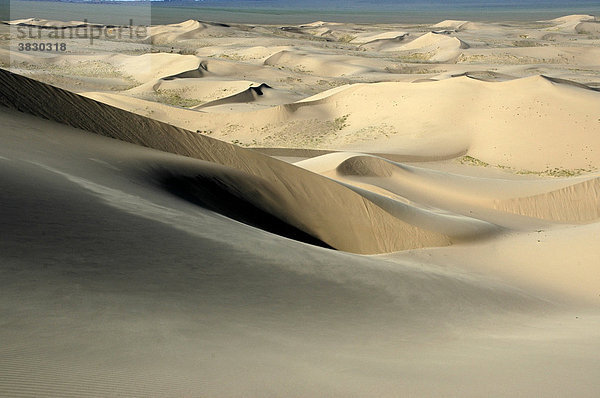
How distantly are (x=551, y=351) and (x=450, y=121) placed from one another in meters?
21.5

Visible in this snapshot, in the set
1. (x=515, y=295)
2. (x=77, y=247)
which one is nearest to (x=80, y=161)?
(x=77, y=247)

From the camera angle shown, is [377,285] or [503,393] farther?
[377,285]

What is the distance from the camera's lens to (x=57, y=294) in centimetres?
438

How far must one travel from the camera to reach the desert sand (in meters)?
3.88

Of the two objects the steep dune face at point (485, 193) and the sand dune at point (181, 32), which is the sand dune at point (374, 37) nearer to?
the sand dune at point (181, 32)

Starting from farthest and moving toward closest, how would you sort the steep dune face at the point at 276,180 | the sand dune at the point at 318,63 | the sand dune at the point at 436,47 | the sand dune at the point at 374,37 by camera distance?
the sand dune at the point at 374,37 < the sand dune at the point at 436,47 < the sand dune at the point at 318,63 < the steep dune face at the point at 276,180

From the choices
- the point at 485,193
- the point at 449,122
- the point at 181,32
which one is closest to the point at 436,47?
the point at 181,32

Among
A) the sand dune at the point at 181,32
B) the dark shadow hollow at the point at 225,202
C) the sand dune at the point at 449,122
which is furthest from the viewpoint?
the sand dune at the point at 181,32

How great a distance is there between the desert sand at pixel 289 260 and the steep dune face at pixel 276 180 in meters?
0.04

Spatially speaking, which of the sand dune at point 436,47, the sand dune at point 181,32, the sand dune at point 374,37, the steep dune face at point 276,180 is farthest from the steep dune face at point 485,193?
the sand dune at point 374,37

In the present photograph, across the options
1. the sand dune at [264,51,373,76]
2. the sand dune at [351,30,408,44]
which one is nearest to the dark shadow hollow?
the sand dune at [264,51,373,76]

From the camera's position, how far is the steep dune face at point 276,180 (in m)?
11.4

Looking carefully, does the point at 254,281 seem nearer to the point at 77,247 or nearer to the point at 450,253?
the point at 77,247

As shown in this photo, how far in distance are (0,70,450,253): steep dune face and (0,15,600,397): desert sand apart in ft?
0.14
